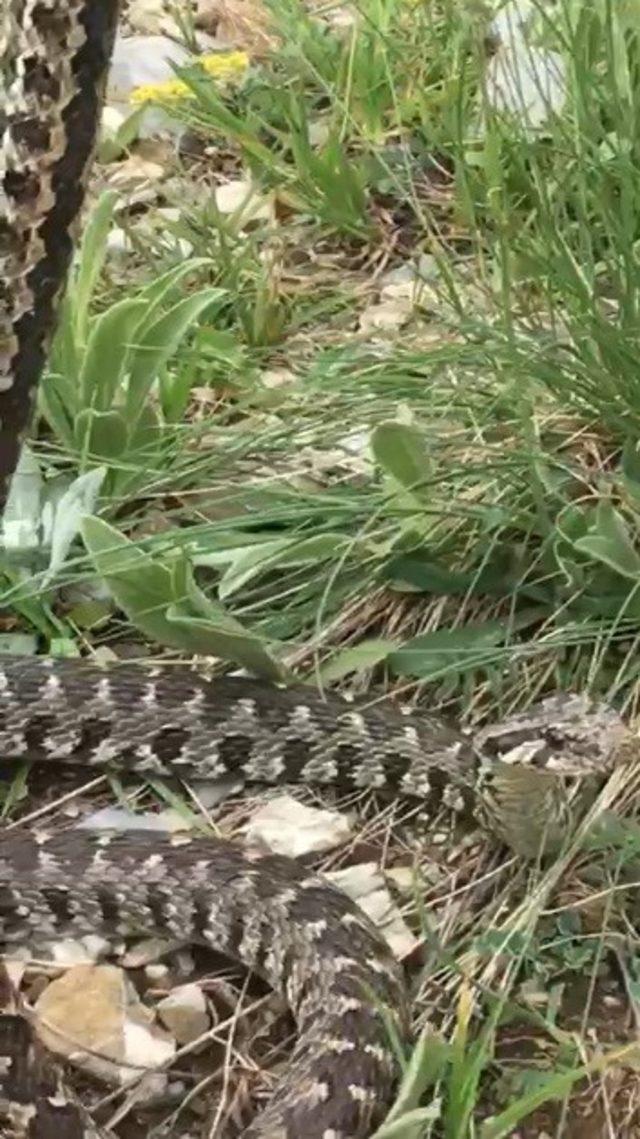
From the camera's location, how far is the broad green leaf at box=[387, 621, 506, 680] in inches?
102

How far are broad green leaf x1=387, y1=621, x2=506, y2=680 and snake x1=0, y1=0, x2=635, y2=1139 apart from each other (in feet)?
0.26

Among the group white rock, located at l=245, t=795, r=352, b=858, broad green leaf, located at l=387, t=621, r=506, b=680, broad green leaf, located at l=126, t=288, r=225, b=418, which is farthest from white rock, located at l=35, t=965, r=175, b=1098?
broad green leaf, located at l=126, t=288, r=225, b=418

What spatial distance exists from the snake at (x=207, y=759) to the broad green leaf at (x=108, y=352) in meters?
0.49

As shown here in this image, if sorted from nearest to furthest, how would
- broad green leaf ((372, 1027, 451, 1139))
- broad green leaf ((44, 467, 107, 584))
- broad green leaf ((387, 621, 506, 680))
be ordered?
broad green leaf ((372, 1027, 451, 1139)) < broad green leaf ((387, 621, 506, 680)) < broad green leaf ((44, 467, 107, 584))

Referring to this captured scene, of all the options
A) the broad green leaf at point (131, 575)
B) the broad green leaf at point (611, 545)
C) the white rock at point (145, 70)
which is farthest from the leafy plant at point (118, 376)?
the white rock at point (145, 70)

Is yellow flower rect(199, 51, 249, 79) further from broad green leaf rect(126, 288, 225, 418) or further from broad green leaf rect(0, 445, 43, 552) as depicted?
broad green leaf rect(0, 445, 43, 552)

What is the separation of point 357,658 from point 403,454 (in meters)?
0.33

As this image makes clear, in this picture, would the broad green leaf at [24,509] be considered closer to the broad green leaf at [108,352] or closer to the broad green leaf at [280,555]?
the broad green leaf at [108,352]

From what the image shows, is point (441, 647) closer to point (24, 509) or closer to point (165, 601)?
point (165, 601)

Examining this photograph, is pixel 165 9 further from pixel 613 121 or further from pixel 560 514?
pixel 560 514

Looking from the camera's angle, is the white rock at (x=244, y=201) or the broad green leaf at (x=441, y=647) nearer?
the broad green leaf at (x=441, y=647)

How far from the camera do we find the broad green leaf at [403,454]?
260cm

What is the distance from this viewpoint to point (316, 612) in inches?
107

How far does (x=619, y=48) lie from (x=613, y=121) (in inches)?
6.5
